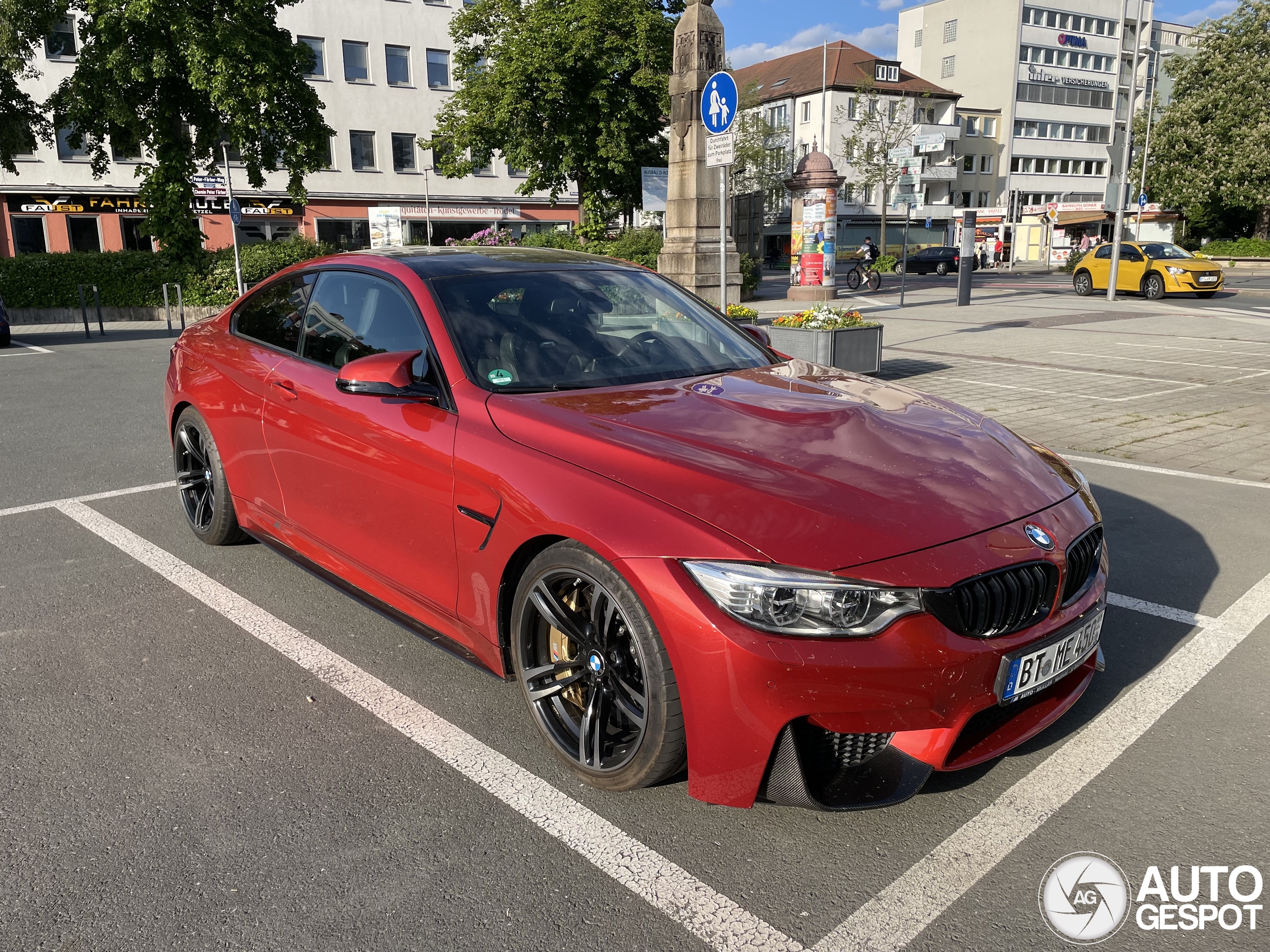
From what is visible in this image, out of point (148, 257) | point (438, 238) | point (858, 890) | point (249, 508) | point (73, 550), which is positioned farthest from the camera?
point (438, 238)

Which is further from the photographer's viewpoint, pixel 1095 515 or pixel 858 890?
pixel 1095 515

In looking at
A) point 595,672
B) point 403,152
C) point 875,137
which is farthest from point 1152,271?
point 875,137

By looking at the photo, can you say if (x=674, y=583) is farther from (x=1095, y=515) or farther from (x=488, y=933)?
(x=1095, y=515)

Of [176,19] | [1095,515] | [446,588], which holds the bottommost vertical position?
[446,588]

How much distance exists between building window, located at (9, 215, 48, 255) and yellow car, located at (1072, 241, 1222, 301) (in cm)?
3857

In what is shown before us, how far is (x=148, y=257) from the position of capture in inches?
998

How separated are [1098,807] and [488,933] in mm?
1749

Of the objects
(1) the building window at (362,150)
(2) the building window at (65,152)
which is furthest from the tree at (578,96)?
(2) the building window at (65,152)

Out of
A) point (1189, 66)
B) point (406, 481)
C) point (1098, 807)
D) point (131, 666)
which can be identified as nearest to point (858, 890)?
point (1098, 807)

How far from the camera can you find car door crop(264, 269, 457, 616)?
131 inches

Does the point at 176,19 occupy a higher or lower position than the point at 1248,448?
higher

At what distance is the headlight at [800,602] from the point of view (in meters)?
2.44

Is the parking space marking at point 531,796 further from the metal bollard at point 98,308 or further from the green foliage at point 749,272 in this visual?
the green foliage at point 749,272

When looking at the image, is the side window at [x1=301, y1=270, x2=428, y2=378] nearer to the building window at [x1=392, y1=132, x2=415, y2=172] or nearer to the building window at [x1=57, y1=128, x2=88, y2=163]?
the building window at [x1=57, y1=128, x2=88, y2=163]
